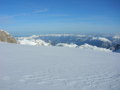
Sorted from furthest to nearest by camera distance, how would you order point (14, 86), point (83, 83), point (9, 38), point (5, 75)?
point (9, 38) < point (5, 75) < point (83, 83) < point (14, 86)

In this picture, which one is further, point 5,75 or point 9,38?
point 9,38

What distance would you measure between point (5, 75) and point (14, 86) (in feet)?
3.59

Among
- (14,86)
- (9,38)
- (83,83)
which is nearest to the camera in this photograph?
(14,86)

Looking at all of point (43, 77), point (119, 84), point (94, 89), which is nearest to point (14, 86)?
point (43, 77)

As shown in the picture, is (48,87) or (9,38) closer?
(48,87)

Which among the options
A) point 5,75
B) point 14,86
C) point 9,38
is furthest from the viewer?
point 9,38

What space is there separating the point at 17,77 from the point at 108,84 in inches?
112

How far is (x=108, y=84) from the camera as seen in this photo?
457cm

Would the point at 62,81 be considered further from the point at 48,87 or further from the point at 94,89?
the point at 94,89

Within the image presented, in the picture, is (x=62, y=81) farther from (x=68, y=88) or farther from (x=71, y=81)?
(x=68, y=88)

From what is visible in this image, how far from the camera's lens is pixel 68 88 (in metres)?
4.03

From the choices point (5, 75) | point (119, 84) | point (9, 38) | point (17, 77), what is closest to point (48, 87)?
point (17, 77)

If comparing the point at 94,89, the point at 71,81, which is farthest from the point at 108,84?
the point at 71,81

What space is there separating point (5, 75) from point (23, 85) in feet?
3.68
